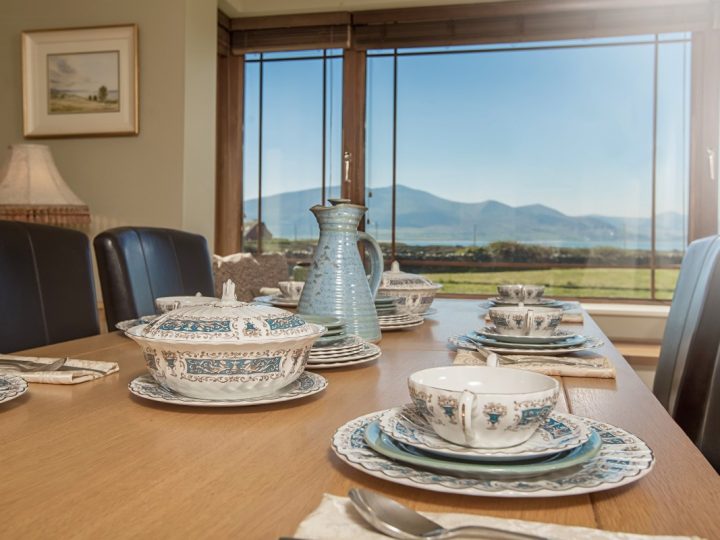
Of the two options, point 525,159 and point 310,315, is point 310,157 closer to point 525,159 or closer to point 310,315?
point 525,159

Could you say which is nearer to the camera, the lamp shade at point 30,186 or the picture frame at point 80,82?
the lamp shade at point 30,186

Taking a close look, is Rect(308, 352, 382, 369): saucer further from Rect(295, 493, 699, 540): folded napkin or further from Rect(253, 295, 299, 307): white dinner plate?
Rect(253, 295, 299, 307): white dinner plate

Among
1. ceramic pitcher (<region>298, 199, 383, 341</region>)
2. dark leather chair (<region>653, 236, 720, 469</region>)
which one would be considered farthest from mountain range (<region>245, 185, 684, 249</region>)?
ceramic pitcher (<region>298, 199, 383, 341</region>)

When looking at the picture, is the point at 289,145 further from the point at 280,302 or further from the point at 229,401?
the point at 229,401

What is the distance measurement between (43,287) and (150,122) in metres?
2.18

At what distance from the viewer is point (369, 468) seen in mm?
509

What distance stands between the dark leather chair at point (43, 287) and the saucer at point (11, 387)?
620mm

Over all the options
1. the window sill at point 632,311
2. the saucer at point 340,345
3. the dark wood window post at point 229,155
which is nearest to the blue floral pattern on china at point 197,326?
the saucer at point 340,345

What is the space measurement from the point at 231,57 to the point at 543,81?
1.73 meters

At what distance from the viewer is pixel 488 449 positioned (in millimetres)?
541

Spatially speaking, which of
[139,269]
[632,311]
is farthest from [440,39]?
[139,269]

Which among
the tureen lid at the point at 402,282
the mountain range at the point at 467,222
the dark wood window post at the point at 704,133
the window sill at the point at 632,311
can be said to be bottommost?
the window sill at the point at 632,311

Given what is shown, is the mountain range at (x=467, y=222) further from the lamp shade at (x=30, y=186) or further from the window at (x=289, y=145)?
the lamp shade at (x=30, y=186)

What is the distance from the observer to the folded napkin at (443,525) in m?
0.40
